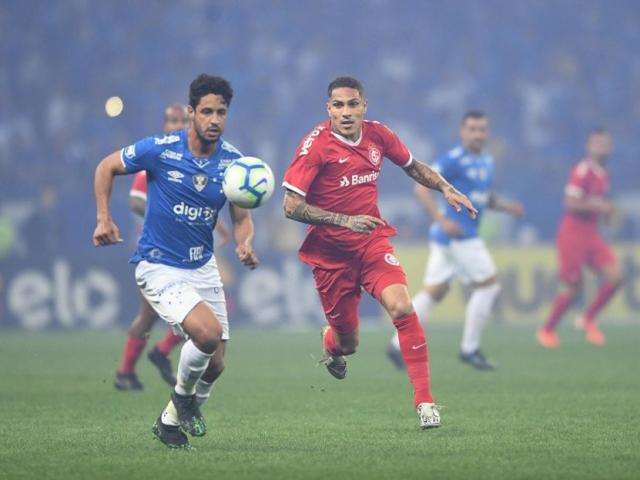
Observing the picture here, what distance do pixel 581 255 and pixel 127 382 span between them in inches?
307

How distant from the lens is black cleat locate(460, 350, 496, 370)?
1380 cm

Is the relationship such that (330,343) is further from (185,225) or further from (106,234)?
(106,234)

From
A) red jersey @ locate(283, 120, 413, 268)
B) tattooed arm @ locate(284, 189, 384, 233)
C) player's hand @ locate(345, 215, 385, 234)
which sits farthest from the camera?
red jersey @ locate(283, 120, 413, 268)

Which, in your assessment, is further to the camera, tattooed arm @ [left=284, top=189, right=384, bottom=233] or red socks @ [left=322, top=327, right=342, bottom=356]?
red socks @ [left=322, top=327, right=342, bottom=356]

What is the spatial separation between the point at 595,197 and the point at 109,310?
26.7 ft

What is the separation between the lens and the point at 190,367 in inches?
311

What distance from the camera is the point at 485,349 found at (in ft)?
55.3

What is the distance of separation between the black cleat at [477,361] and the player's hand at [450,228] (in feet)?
4.19

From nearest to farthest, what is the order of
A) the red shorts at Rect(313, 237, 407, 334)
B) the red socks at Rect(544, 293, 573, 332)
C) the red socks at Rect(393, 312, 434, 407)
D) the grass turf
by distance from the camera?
the grass turf
the red socks at Rect(393, 312, 434, 407)
the red shorts at Rect(313, 237, 407, 334)
the red socks at Rect(544, 293, 573, 332)

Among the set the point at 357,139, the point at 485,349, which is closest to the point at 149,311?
the point at 357,139

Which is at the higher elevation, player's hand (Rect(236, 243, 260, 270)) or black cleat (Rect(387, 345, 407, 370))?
player's hand (Rect(236, 243, 260, 270))

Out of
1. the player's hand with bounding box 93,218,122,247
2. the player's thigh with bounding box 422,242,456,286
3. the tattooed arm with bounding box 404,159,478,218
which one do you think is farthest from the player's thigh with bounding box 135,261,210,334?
the player's thigh with bounding box 422,242,456,286

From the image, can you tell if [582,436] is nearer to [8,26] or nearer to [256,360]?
[256,360]

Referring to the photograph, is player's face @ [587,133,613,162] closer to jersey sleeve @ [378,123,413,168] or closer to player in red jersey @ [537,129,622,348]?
player in red jersey @ [537,129,622,348]
